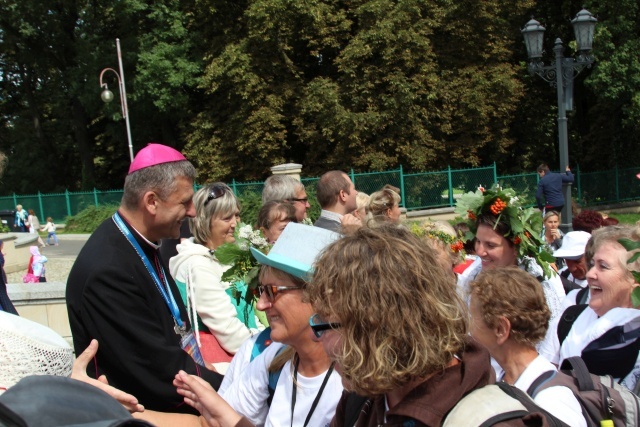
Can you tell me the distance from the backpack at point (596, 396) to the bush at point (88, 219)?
28.4 meters

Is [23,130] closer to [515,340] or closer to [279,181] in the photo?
[279,181]

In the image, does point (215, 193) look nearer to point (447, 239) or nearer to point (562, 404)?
point (447, 239)

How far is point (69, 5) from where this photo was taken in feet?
117

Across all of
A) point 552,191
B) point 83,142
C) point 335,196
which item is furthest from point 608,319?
point 83,142

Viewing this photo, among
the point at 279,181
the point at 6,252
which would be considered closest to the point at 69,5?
the point at 6,252

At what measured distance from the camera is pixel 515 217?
415 centimetres

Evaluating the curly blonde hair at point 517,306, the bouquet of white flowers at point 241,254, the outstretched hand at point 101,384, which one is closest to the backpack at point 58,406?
the outstretched hand at point 101,384

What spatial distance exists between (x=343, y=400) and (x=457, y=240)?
2.89 metres

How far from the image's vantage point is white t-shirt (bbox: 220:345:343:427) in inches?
96.6

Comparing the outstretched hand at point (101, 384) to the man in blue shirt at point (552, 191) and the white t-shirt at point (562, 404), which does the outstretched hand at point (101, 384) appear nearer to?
the white t-shirt at point (562, 404)

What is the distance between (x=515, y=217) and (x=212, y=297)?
6.47 ft

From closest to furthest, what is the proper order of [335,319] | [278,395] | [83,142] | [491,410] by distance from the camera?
[491,410] < [335,319] < [278,395] < [83,142]

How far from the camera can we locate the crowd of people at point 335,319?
68.9 inches

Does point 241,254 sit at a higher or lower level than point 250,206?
higher
